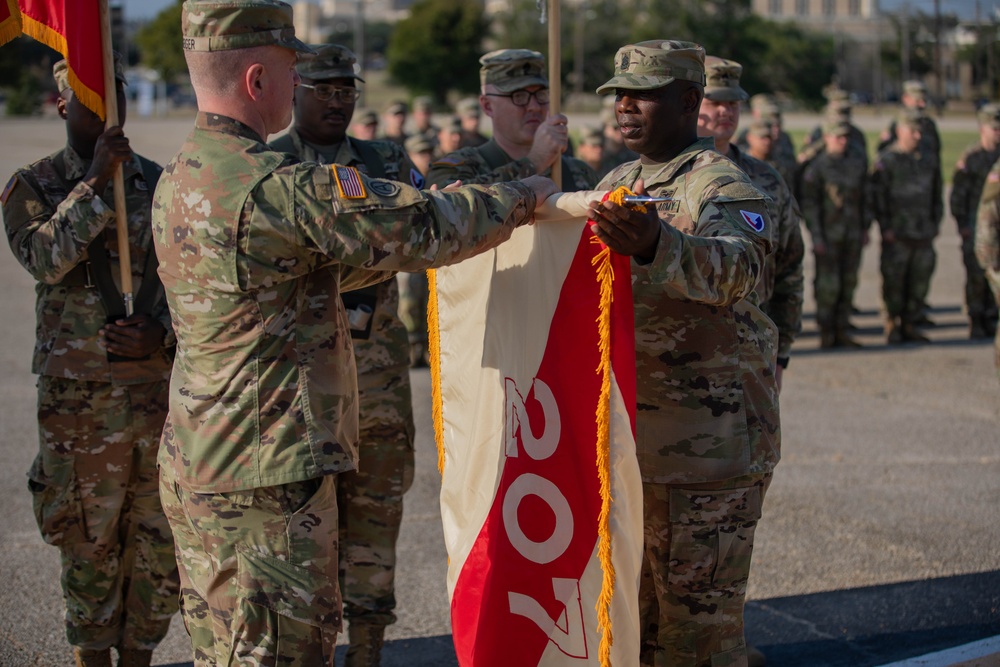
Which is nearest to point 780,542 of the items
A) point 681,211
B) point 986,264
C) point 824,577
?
point 824,577

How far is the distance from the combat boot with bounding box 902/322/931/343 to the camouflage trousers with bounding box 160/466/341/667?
9.76 meters

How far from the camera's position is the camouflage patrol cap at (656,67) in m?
3.65

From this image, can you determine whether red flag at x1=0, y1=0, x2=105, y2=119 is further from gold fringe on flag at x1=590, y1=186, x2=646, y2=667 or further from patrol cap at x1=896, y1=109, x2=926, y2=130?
patrol cap at x1=896, y1=109, x2=926, y2=130

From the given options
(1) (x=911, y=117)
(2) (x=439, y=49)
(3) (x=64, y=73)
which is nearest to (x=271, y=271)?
(3) (x=64, y=73)

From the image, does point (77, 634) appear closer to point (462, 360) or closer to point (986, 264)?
point (462, 360)

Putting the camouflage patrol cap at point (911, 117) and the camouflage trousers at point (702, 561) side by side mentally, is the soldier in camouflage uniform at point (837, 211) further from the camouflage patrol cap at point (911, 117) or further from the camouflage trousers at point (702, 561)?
the camouflage trousers at point (702, 561)

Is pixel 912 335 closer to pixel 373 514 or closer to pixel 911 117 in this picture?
pixel 911 117

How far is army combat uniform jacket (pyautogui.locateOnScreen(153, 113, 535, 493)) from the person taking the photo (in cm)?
314

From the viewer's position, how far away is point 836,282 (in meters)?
11.9

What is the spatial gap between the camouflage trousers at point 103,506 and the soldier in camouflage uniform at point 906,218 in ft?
30.1

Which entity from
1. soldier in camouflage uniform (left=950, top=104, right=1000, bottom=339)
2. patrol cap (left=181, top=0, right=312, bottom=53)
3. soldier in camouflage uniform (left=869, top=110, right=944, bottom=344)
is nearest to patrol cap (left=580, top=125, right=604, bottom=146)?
soldier in camouflage uniform (left=869, top=110, right=944, bottom=344)

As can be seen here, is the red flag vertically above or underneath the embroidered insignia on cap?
above

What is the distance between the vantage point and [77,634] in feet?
14.9

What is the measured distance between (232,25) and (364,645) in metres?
2.58
